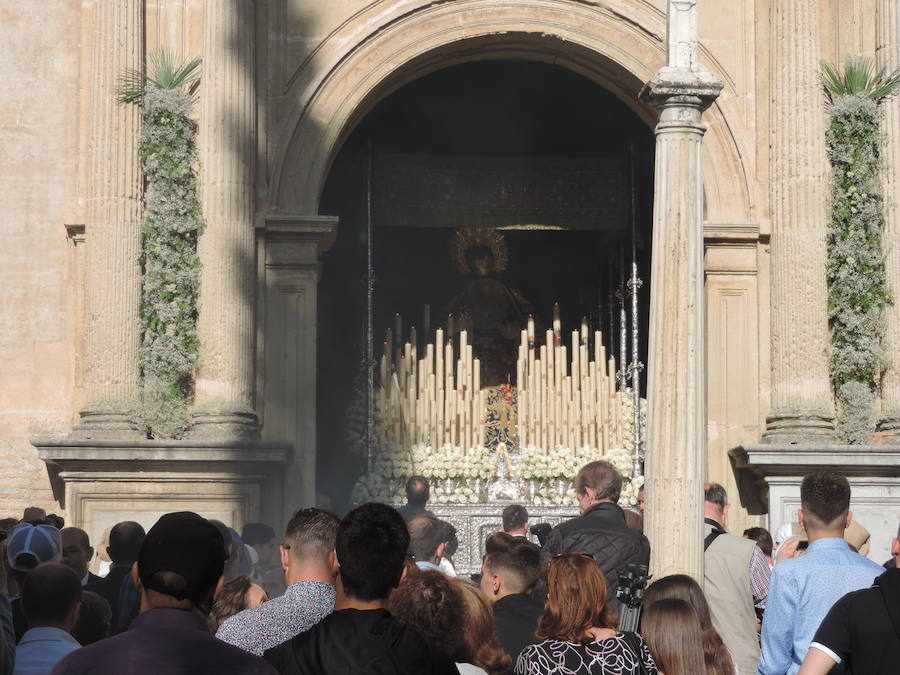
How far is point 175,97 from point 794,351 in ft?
19.4

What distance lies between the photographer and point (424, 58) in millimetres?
14953

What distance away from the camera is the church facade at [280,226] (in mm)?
13555

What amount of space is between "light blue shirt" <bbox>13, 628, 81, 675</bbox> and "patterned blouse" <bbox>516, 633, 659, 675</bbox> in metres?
1.55

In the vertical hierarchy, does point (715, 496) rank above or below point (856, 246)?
below

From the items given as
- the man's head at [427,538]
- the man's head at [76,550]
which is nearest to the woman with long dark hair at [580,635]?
the man's head at [76,550]

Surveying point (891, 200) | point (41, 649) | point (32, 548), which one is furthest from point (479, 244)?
point (41, 649)

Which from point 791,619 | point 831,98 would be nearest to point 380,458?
point 831,98

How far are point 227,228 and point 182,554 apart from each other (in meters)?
10.1

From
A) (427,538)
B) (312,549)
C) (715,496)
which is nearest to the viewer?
(312,549)

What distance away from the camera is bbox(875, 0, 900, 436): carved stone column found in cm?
1399

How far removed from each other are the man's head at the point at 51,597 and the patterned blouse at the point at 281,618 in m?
0.54

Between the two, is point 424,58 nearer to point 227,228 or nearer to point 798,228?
point 227,228

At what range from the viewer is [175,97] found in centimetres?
1402

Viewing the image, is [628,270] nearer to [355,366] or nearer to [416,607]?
[355,366]
